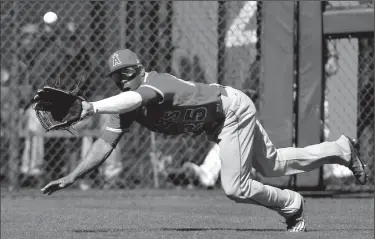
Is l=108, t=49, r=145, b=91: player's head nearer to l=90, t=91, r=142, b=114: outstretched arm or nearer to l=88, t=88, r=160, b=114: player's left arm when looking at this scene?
l=88, t=88, r=160, b=114: player's left arm

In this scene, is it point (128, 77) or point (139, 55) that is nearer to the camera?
point (128, 77)

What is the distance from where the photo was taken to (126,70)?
6.05 m

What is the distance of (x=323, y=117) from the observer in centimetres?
971

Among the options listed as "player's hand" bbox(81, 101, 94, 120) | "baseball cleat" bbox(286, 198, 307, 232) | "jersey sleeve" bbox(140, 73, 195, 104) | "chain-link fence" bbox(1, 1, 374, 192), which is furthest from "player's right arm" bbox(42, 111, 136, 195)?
"chain-link fence" bbox(1, 1, 374, 192)

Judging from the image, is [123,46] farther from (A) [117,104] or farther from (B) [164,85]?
(A) [117,104]

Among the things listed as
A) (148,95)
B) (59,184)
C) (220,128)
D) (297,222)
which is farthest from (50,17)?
(297,222)

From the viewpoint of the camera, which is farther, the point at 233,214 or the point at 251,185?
the point at 233,214

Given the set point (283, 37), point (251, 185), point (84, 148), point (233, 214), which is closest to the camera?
point (251, 185)

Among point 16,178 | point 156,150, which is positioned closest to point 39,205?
point 16,178

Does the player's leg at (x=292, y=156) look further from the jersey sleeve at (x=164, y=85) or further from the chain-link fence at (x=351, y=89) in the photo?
the chain-link fence at (x=351, y=89)

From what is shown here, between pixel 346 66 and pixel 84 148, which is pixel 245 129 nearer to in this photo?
pixel 346 66

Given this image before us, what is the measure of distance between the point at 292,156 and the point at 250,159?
1.39ft

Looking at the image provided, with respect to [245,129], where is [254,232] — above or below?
below

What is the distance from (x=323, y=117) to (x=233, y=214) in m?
2.39
